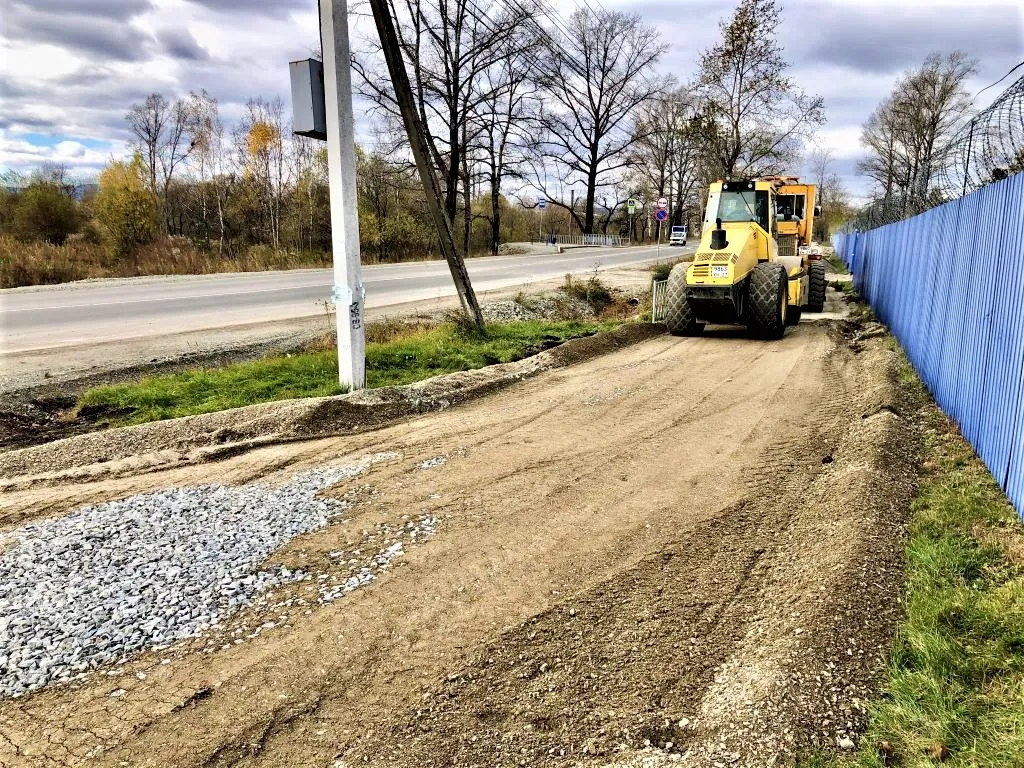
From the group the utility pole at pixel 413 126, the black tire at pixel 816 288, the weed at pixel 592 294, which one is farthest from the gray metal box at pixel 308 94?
the black tire at pixel 816 288

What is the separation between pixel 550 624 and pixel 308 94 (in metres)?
6.57

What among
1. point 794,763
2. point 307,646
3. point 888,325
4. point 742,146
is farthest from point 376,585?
point 742,146

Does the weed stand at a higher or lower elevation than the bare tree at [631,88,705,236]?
lower

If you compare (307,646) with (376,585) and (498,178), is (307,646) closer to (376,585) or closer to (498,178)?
(376,585)

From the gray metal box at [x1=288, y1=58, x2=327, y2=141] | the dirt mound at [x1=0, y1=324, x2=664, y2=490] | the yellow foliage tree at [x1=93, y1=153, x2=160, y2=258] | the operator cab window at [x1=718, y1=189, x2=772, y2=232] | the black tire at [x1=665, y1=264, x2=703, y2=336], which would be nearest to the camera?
the dirt mound at [x1=0, y1=324, x2=664, y2=490]

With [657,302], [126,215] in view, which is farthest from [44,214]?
[657,302]

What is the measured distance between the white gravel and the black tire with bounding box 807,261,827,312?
14.9 meters

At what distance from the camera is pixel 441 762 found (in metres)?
2.54

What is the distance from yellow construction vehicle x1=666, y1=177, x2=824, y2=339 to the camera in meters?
11.5

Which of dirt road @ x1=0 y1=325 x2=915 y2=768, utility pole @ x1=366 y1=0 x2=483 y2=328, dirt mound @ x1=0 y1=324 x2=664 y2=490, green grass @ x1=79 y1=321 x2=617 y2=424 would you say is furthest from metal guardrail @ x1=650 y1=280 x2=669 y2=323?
dirt road @ x1=0 y1=325 x2=915 y2=768

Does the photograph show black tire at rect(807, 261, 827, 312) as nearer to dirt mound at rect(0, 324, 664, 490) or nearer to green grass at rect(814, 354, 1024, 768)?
dirt mound at rect(0, 324, 664, 490)

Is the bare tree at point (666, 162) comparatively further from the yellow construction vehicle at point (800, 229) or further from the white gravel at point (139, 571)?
the white gravel at point (139, 571)

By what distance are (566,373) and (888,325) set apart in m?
7.54

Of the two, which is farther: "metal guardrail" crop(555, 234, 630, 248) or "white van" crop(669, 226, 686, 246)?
"metal guardrail" crop(555, 234, 630, 248)
